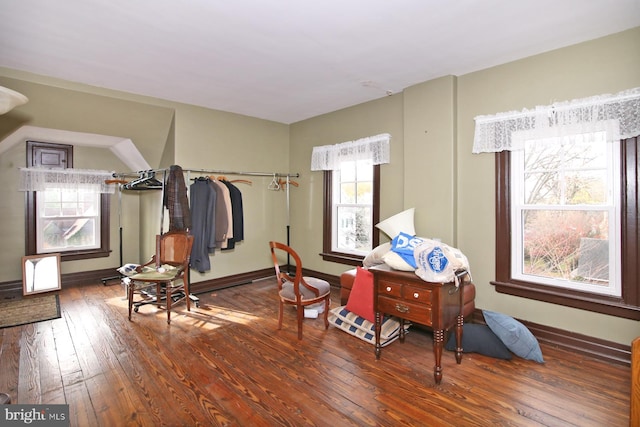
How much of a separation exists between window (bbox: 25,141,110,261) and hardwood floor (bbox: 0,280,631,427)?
200 centimetres

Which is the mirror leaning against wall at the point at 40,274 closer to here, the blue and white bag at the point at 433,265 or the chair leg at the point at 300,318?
the chair leg at the point at 300,318

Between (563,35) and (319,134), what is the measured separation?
305 cm

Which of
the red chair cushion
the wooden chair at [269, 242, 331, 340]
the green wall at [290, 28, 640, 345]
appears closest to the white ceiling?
the green wall at [290, 28, 640, 345]

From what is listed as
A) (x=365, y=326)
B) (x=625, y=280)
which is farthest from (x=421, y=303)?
(x=625, y=280)

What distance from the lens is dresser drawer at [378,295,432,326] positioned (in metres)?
2.24

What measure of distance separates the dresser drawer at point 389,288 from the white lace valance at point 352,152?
1937mm

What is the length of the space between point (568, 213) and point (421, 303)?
5.44 ft

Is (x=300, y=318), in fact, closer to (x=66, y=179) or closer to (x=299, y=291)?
(x=299, y=291)

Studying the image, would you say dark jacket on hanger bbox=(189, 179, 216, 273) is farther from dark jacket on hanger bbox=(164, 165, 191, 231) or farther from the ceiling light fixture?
the ceiling light fixture

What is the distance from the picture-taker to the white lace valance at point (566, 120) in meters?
2.42

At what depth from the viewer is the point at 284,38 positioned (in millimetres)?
2578

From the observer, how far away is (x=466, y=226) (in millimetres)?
3326

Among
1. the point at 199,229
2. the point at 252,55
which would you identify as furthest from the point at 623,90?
the point at 199,229

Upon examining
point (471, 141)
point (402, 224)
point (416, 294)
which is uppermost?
point (471, 141)
